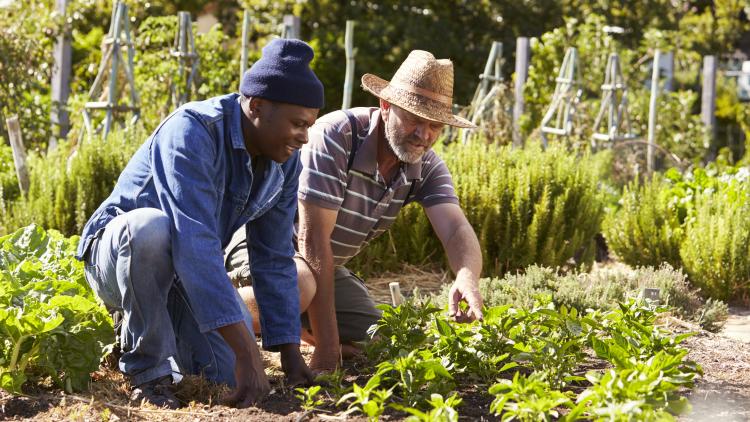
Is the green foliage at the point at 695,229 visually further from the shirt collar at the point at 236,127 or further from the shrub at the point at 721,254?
the shirt collar at the point at 236,127

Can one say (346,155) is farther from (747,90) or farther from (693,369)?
(747,90)

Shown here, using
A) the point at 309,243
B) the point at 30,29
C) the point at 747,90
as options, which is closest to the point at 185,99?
the point at 30,29

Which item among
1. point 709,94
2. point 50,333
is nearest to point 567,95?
point 709,94

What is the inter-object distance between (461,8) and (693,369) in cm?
1687

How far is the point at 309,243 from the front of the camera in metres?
3.60

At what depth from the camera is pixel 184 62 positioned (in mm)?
9031

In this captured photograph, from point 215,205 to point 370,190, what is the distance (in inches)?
42.0

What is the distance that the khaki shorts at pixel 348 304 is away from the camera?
13.3 feet

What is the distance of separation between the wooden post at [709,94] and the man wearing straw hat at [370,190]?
9.02 meters

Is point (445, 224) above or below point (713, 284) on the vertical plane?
above

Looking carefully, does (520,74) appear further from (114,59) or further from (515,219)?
(114,59)

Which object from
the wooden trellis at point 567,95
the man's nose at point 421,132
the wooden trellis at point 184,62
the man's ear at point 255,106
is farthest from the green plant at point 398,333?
the wooden trellis at point 567,95

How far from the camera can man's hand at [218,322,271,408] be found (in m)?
2.77

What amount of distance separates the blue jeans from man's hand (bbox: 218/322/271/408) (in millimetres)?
171
